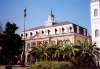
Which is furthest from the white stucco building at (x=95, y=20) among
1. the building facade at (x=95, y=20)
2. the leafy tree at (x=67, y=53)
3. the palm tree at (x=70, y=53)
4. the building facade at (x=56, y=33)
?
the building facade at (x=56, y=33)

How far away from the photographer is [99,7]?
122 feet

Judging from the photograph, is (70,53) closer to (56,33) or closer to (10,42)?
(10,42)

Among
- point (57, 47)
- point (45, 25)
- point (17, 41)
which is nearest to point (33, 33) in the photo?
point (45, 25)

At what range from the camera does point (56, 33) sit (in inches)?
2137

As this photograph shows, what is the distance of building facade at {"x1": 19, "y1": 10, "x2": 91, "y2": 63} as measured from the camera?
50.7 m

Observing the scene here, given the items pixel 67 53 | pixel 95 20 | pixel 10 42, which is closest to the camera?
pixel 67 53

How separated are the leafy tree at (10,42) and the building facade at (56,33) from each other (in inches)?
613

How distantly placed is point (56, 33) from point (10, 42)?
2306cm

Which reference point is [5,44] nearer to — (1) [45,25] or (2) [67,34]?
(2) [67,34]

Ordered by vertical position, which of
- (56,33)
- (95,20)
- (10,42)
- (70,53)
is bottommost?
(70,53)

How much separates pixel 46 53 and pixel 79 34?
26729 millimetres

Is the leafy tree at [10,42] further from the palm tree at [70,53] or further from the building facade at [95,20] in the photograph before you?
the building facade at [95,20]

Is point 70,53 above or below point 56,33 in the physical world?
below

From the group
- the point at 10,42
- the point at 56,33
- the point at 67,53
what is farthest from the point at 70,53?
the point at 56,33
